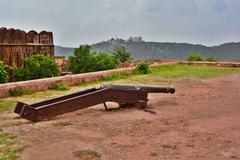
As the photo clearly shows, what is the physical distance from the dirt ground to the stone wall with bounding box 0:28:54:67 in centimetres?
589

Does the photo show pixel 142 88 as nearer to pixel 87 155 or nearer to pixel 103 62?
pixel 87 155

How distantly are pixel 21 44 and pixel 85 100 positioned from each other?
23.0 ft

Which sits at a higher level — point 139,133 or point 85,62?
point 85,62

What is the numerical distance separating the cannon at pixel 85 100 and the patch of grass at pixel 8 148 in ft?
2.84

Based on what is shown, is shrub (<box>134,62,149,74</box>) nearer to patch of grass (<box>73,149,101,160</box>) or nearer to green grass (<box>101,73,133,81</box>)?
green grass (<box>101,73,133,81</box>)

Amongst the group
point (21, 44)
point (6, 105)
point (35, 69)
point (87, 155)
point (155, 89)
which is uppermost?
point (21, 44)

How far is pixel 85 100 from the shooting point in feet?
23.9

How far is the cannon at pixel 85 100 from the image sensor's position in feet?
22.0

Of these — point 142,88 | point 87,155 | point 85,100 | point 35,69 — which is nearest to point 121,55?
point 35,69

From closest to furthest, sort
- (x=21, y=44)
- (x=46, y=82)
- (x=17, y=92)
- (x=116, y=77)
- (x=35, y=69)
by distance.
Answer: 1. (x=17, y=92)
2. (x=46, y=82)
3. (x=35, y=69)
4. (x=21, y=44)
5. (x=116, y=77)

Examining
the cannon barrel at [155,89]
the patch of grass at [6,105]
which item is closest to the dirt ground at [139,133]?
the cannon barrel at [155,89]

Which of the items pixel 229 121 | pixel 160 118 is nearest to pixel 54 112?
pixel 160 118

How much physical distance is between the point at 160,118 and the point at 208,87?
4922 millimetres

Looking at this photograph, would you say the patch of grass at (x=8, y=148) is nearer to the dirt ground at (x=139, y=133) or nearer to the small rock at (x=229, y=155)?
the dirt ground at (x=139, y=133)
